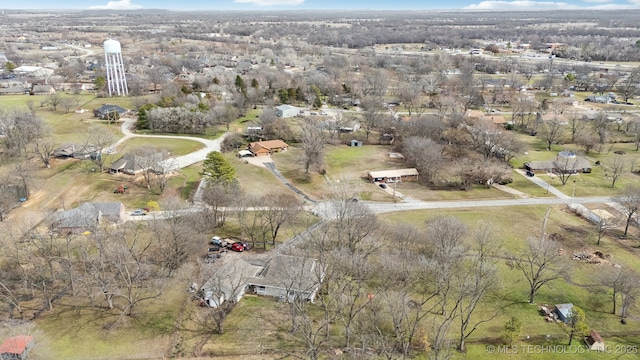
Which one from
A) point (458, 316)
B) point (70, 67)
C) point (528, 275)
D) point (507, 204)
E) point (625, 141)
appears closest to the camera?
point (458, 316)

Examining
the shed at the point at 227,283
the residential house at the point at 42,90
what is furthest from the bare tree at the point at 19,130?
the shed at the point at 227,283

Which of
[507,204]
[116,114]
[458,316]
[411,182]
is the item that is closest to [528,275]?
[458,316]

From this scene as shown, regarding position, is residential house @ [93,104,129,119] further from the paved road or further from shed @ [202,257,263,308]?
shed @ [202,257,263,308]

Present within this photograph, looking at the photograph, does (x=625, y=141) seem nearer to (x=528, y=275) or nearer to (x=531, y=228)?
(x=531, y=228)

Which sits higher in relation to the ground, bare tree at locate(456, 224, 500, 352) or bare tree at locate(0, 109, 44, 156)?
bare tree at locate(0, 109, 44, 156)

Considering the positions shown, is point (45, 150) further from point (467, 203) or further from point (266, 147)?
point (467, 203)

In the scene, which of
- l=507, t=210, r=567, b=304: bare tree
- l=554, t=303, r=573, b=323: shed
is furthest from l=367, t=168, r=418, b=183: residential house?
l=554, t=303, r=573, b=323: shed
